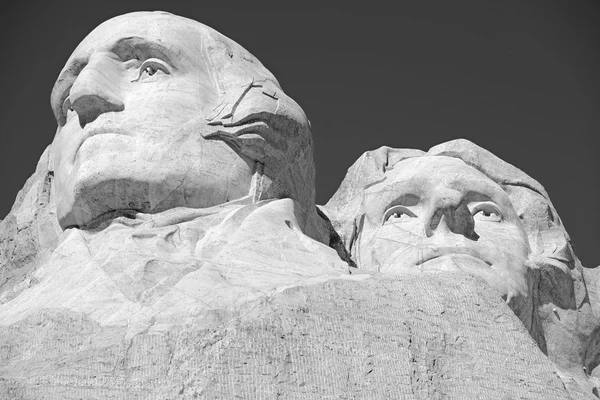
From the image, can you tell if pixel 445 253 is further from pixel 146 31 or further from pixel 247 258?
pixel 146 31

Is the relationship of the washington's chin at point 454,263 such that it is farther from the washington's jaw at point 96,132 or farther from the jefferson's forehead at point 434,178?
the washington's jaw at point 96,132

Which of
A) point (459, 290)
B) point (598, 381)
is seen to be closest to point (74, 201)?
point (459, 290)

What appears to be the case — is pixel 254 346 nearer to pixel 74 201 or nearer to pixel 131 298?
pixel 131 298

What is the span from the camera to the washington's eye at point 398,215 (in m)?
12.3

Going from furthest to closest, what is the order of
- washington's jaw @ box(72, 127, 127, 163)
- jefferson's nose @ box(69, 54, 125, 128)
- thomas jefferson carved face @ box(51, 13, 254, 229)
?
jefferson's nose @ box(69, 54, 125, 128) < washington's jaw @ box(72, 127, 127, 163) < thomas jefferson carved face @ box(51, 13, 254, 229)

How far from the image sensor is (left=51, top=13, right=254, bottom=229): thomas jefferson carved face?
33.7ft

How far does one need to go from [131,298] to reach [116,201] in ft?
4.48

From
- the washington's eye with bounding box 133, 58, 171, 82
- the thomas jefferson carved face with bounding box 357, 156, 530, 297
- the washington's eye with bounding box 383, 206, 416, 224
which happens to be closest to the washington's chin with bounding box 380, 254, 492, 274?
the thomas jefferson carved face with bounding box 357, 156, 530, 297

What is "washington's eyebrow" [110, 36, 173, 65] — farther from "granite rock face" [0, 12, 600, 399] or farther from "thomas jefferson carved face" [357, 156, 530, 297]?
"thomas jefferson carved face" [357, 156, 530, 297]

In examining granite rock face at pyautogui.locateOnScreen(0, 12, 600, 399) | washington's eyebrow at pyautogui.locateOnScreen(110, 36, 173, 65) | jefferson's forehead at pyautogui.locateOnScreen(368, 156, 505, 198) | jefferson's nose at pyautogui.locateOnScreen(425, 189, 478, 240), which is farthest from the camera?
jefferson's forehead at pyautogui.locateOnScreen(368, 156, 505, 198)

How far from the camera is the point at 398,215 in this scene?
1236 cm

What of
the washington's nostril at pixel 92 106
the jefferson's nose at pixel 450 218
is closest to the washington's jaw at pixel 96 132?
the washington's nostril at pixel 92 106

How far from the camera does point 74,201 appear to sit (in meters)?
10.4

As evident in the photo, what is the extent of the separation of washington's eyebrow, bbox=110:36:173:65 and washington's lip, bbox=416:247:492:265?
237 centimetres
